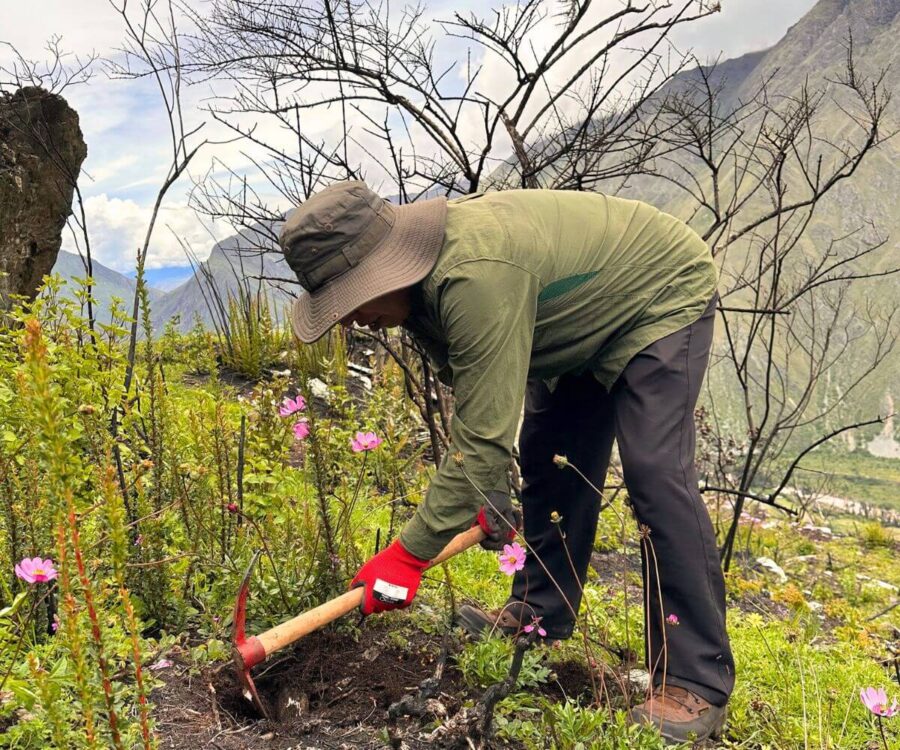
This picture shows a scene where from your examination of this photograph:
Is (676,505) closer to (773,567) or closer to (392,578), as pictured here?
(392,578)

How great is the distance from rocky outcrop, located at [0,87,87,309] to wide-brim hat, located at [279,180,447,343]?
174 inches

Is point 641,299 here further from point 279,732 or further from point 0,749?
point 0,749

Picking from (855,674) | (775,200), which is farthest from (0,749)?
(775,200)

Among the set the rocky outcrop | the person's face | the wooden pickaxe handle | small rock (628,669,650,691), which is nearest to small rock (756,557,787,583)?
small rock (628,669,650,691)

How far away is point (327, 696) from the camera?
95.8 inches

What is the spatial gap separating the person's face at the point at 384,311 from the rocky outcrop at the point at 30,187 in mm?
4497

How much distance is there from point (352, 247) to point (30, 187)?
492 cm

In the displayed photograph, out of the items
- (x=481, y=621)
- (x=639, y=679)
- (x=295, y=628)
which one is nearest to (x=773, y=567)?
(x=639, y=679)

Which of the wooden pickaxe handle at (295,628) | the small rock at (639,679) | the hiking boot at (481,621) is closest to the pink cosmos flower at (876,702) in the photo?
the small rock at (639,679)

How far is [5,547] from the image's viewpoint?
2545 mm

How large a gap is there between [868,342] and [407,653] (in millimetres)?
171539

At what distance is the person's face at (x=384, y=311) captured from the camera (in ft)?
7.32

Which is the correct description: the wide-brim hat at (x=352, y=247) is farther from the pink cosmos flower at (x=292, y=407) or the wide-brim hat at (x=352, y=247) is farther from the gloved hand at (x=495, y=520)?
the gloved hand at (x=495, y=520)

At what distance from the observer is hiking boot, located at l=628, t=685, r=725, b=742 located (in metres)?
2.27
